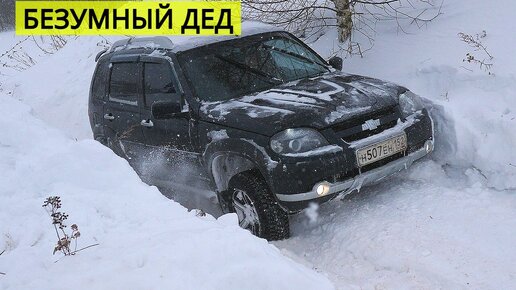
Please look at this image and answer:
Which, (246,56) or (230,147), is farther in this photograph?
(246,56)

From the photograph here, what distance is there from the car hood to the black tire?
1.48 feet

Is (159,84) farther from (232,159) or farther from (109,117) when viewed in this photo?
(232,159)

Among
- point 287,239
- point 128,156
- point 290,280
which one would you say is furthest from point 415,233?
point 128,156

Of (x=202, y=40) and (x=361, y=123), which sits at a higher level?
(x=202, y=40)

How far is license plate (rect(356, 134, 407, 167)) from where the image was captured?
14.5ft

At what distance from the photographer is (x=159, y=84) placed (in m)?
5.52

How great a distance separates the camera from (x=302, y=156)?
4289 millimetres

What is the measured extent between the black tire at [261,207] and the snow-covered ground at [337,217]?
6.5 inches

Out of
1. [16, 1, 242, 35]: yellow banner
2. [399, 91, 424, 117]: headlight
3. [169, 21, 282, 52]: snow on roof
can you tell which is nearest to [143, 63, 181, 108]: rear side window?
[169, 21, 282, 52]: snow on roof

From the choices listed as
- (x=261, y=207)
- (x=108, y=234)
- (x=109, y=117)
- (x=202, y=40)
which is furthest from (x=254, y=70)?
(x=108, y=234)

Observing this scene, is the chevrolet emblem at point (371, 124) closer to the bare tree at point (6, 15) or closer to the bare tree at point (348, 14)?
the bare tree at point (348, 14)

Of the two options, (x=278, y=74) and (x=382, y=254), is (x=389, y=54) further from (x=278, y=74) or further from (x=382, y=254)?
(x=382, y=254)

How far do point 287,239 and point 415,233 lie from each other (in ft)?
3.57

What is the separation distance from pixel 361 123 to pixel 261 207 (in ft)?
3.66
